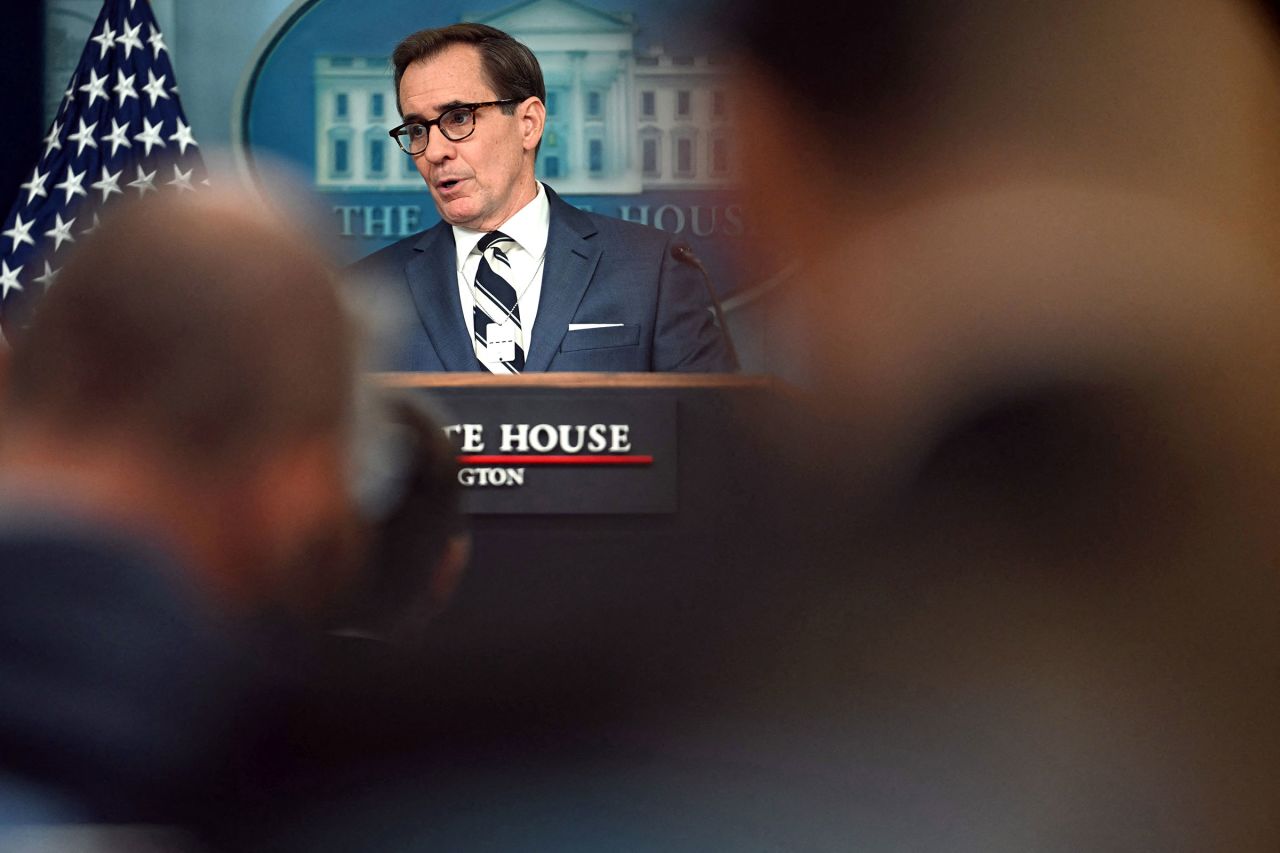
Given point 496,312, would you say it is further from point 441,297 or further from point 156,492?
point 156,492

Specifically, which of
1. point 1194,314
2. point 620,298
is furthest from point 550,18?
point 1194,314

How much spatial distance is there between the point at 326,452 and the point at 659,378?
2.86 ft

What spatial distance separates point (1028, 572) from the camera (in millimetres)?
Answer: 1380

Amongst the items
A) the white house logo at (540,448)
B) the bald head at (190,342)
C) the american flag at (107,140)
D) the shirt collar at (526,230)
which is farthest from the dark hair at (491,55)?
the bald head at (190,342)

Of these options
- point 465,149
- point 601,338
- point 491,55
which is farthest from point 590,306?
point 491,55

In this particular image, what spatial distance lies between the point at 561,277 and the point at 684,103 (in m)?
1.45

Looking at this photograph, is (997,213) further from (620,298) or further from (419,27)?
(419,27)

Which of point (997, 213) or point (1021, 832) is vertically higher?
→ point (997, 213)

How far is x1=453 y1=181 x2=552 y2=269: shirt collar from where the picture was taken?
205 centimetres

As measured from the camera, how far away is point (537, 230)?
2.10 m

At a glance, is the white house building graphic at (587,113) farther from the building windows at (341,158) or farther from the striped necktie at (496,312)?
the striped necktie at (496,312)

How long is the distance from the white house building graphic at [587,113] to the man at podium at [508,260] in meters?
1.06

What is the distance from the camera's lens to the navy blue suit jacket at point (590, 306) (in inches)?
74.0

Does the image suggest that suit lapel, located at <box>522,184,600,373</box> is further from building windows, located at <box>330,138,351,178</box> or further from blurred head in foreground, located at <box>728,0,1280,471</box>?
building windows, located at <box>330,138,351,178</box>
